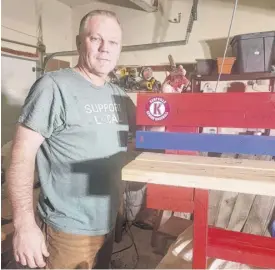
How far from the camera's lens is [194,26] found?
2.84m

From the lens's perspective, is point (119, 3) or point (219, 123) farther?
point (119, 3)

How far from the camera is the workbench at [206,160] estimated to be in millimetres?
538

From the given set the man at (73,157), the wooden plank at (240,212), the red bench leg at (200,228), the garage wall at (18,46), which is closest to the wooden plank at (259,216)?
the wooden plank at (240,212)

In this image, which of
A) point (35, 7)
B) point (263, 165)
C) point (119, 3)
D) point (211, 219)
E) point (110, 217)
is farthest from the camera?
point (119, 3)

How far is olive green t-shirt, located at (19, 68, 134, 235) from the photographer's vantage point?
36.5 inches

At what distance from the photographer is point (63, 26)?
131 inches

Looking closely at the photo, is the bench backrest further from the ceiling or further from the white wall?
the ceiling

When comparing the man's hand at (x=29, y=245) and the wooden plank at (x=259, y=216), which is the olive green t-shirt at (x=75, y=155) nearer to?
the man's hand at (x=29, y=245)

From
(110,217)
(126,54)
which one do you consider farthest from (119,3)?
(110,217)

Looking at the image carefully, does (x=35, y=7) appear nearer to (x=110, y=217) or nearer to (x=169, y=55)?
(x=169, y=55)

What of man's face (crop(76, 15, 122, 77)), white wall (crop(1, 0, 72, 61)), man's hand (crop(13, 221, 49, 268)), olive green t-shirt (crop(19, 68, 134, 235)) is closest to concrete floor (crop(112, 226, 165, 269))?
olive green t-shirt (crop(19, 68, 134, 235))

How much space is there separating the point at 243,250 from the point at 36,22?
9.93 ft

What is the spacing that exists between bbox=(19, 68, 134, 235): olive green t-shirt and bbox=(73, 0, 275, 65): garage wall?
2143 mm

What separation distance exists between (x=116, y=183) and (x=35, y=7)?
8.51 ft
